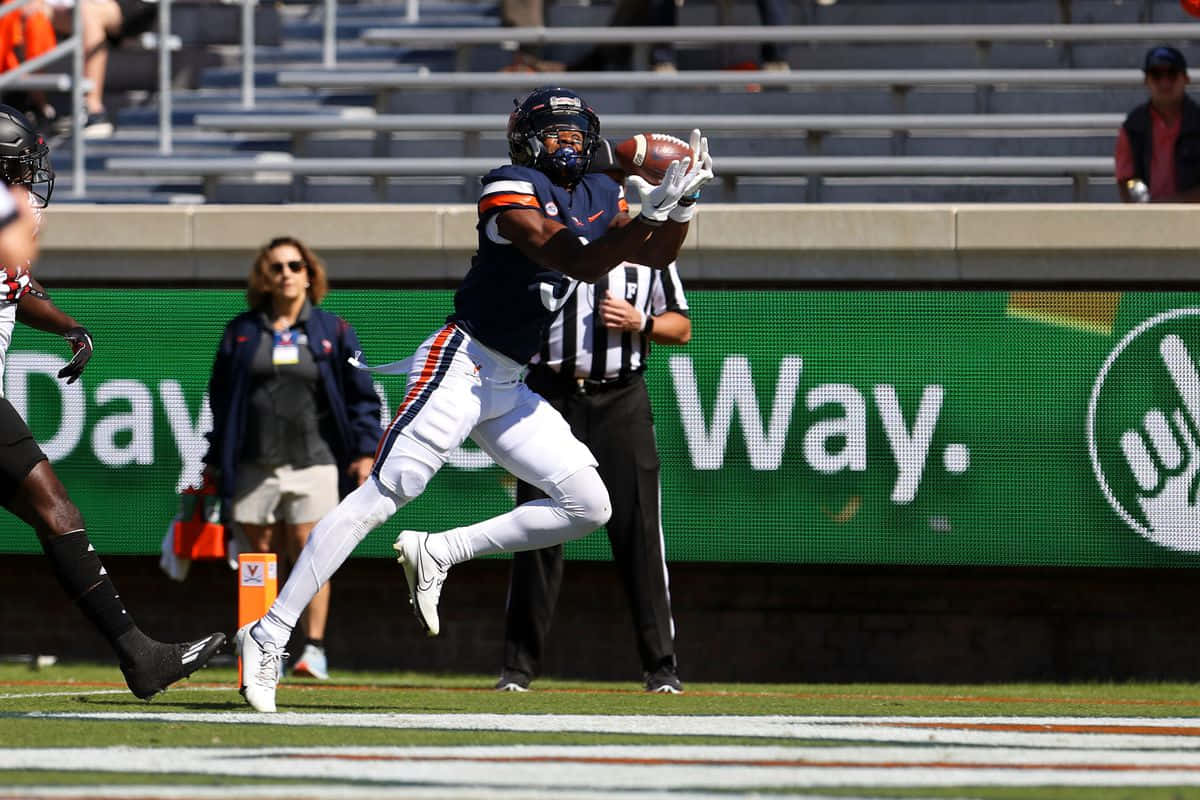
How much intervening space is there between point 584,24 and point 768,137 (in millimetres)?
2277

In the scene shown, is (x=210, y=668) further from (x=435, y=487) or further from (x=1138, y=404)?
(x=1138, y=404)

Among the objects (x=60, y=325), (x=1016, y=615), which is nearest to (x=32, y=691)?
(x=60, y=325)

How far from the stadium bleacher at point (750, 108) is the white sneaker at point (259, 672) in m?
5.52

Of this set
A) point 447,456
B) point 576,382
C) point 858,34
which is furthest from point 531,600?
point 858,34

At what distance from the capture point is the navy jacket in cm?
913

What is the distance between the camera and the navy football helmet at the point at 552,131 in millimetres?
6695

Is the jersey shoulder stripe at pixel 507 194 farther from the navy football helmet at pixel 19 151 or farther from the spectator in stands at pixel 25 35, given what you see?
the spectator in stands at pixel 25 35

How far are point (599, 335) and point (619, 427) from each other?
370 mm

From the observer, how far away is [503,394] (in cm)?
667

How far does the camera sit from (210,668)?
32.2ft

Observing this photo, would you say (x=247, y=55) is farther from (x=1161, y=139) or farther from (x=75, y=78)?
(x=1161, y=139)

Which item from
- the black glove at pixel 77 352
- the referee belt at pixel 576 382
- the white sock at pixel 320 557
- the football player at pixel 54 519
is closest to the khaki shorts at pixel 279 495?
the referee belt at pixel 576 382

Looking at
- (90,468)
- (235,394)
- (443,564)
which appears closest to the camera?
(443,564)

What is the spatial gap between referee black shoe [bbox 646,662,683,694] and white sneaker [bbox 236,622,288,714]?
218cm
